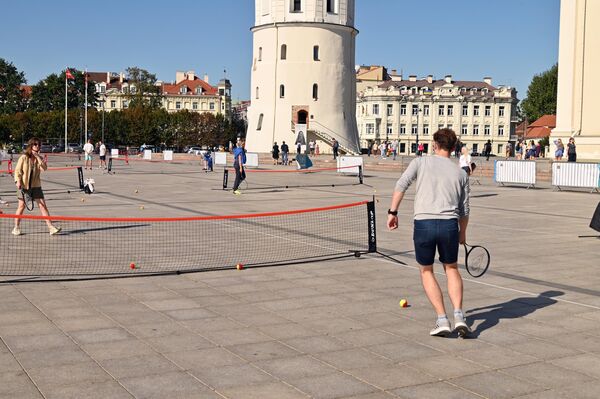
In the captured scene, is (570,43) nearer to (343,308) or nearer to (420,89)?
(343,308)

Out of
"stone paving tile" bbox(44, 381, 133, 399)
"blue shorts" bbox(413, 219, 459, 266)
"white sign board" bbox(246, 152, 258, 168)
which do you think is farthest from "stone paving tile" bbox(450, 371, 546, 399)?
"white sign board" bbox(246, 152, 258, 168)

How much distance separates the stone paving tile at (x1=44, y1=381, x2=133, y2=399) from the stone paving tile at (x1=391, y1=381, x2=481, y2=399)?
2004 mm

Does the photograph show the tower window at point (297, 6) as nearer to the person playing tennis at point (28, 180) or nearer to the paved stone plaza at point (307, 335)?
the person playing tennis at point (28, 180)

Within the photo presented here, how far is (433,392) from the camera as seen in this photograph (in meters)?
5.82

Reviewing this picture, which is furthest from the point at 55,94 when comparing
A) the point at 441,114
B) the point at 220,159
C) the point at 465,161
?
the point at 465,161

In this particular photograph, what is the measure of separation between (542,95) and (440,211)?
112 m

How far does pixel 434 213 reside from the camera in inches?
281

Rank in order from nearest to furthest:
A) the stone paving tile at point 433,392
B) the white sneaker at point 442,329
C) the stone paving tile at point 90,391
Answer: the stone paving tile at point 90,391 < the stone paving tile at point 433,392 < the white sneaker at point 442,329

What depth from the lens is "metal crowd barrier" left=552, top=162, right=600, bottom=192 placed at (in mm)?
27812

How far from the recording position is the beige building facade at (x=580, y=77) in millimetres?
43750

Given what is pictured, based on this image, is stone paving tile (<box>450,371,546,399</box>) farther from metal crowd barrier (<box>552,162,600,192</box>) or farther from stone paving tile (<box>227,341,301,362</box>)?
metal crowd barrier (<box>552,162,600,192</box>)

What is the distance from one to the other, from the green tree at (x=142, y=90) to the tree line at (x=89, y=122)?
1.25 metres

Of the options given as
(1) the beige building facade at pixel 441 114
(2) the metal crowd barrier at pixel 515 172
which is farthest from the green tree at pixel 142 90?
(2) the metal crowd barrier at pixel 515 172

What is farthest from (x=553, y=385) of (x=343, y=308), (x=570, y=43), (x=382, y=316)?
(x=570, y=43)
